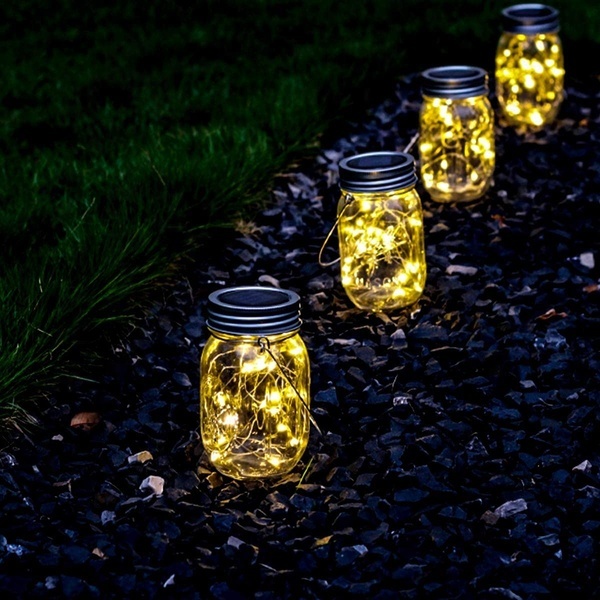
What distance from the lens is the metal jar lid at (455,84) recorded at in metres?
4.86

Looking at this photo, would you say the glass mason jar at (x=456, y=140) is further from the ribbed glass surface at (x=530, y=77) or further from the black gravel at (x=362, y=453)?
the ribbed glass surface at (x=530, y=77)

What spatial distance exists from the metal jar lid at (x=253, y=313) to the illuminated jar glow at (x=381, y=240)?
896mm

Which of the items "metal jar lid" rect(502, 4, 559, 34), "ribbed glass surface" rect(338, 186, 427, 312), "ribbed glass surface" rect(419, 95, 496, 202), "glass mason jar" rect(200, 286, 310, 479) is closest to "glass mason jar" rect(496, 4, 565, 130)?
"metal jar lid" rect(502, 4, 559, 34)

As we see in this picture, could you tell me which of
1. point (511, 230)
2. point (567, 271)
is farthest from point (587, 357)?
point (511, 230)

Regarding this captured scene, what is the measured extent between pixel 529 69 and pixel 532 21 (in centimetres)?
24

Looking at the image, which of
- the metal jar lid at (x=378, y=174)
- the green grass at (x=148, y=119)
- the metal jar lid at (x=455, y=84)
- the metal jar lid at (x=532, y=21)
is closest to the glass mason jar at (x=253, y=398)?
the green grass at (x=148, y=119)

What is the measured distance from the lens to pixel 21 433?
366 cm

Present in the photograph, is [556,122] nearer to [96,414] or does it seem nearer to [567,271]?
[567,271]

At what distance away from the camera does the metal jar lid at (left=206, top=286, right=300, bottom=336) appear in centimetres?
327

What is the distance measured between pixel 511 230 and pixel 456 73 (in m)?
0.71

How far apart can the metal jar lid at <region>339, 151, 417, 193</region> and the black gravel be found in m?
0.49

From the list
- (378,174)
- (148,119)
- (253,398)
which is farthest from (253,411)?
(148,119)

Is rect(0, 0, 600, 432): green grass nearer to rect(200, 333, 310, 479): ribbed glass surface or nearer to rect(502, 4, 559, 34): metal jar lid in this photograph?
rect(200, 333, 310, 479): ribbed glass surface

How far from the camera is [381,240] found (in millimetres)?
4266
